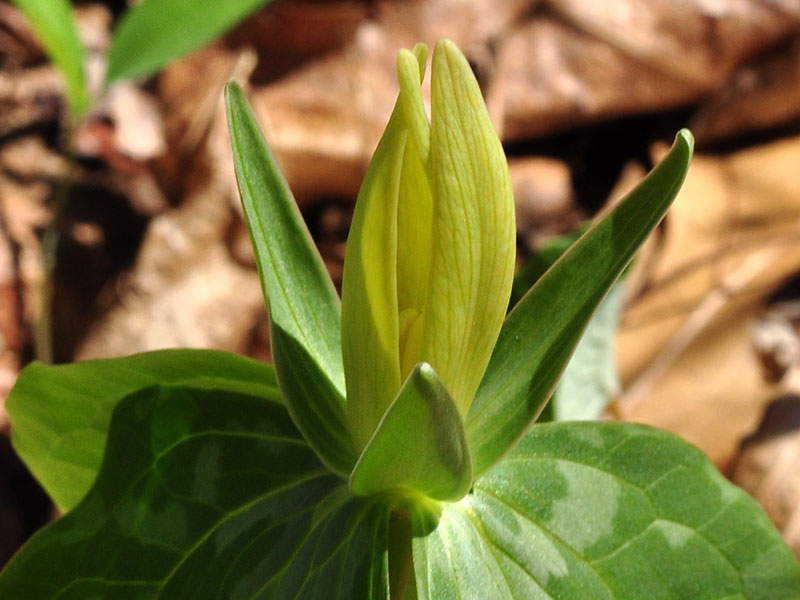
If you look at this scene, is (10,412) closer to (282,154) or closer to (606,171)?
(282,154)

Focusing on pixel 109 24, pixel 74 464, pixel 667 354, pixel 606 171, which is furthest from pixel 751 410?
pixel 109 24

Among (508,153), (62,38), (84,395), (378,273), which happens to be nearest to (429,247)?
(378,273)

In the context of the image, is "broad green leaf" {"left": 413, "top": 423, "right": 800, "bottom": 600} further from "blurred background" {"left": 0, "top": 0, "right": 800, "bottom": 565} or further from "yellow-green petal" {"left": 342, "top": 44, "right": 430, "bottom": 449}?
"blurred background" {"left": 0, "top": 0, "right": 800, "bottom": 565}

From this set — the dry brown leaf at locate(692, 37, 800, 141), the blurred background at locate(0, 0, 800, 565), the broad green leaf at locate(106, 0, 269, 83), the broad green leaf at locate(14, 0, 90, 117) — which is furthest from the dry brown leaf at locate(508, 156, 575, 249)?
the broad green leaf at locate(14, 0, 90, 117)

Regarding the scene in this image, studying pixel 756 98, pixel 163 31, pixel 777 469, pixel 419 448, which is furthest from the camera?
pixel 756 98

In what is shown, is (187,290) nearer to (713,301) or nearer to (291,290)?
(713,301)

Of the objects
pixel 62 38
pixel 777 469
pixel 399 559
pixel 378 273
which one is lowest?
pixel 777 469

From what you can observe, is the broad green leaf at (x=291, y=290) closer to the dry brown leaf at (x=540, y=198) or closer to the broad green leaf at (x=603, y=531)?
the broad green leaf at (x=603, y=531)
